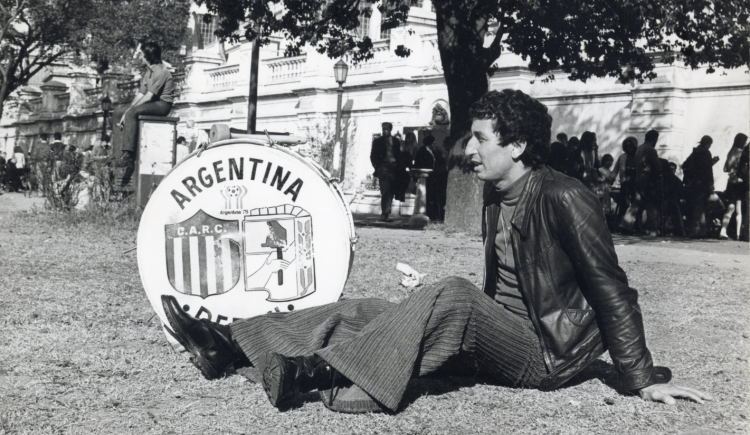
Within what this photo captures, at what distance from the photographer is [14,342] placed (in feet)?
17.2

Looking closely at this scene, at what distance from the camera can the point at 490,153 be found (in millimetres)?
4238

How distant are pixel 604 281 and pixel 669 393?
58 cm

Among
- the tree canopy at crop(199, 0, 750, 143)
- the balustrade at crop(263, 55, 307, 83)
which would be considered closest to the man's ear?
the tree canopy at crop(199, 0, 750, 143)

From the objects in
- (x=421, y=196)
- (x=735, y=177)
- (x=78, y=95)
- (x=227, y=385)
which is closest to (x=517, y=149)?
(x=227, y=385)

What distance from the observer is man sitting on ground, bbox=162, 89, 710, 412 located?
376 centimetres

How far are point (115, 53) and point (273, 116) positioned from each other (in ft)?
44.4

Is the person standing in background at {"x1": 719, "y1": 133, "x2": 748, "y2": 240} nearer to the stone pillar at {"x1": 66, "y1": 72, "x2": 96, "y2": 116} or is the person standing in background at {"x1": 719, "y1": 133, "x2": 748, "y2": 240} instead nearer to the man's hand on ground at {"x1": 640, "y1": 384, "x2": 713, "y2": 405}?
the man's hand on ground at {"x1": 640, "y1": 384, "x2": 713, "y2": 405}

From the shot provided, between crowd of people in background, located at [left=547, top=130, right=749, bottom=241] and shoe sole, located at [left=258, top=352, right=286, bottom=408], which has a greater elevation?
crowd of people in background, located at [left=547, top=130, right=749, bottom=241]

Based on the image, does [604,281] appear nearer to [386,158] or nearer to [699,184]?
[699,184]

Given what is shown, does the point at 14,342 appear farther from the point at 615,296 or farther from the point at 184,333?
the point at 615,296

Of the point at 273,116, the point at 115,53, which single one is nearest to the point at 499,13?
the point at 273,116

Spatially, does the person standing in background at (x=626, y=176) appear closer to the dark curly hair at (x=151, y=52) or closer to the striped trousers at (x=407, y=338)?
the dark curly hair at (x=151, y=52)

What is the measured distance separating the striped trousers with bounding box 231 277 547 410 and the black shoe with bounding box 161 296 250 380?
0.36 ft

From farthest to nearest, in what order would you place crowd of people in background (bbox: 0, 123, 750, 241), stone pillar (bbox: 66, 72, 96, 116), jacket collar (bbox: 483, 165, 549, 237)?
stone pillar (bbox: 66, 72, 96, 116) < crowd of people in background (bbox: 0, 123, 750, 241) < jacket collar (bbox: 483, 165, 549, 237)
